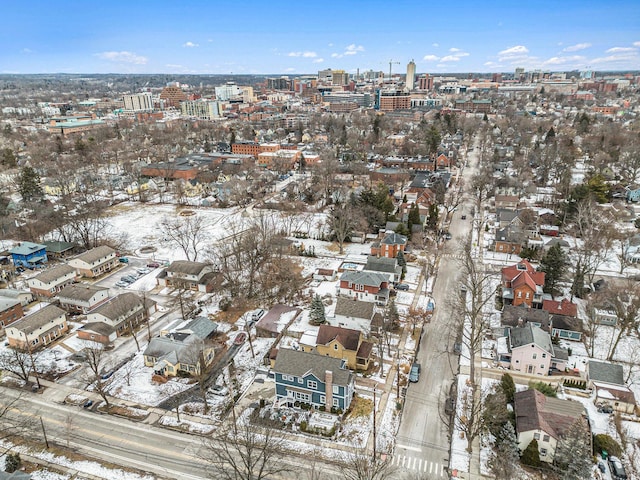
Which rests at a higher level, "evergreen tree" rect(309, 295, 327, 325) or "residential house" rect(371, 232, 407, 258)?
"residential house" rect(371, 232, 407, 258)

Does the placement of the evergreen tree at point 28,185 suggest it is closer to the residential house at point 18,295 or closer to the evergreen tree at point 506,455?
the residential house at point 18,295

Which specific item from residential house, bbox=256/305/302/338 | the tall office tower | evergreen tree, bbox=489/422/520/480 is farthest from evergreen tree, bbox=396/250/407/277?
the tall office tower

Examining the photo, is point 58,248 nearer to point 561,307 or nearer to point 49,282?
point 49,282

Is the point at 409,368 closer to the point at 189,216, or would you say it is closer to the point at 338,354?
the point at 338,354

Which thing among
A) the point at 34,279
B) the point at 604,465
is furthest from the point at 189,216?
the point at 604,465

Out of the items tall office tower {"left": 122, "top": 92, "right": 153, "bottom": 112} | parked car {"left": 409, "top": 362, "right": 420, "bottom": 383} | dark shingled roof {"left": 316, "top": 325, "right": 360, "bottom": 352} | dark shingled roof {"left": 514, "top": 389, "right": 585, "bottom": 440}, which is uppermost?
tall office tower {"left": 122, "top": 92, "right": 153, "bottom": 112}

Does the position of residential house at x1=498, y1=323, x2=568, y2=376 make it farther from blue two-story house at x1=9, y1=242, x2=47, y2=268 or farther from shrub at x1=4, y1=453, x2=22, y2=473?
blue two-story house at x1=9, y1=242, x2=47, y2=268

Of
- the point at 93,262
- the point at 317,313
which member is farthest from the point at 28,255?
the point at 317,313
